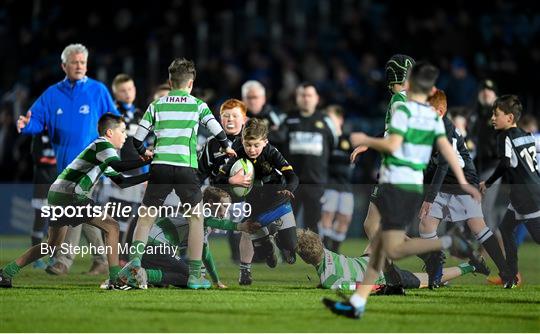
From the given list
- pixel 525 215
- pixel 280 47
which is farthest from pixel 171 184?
pixel 280 47

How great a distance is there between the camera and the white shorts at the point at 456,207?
11820 mm

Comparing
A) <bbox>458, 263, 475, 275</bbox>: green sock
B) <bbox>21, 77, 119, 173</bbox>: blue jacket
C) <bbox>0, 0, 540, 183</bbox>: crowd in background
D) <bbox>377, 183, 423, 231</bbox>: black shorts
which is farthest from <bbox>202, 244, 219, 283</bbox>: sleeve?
<bbox>0, 0, 540, 183</bbox>: crowd in background

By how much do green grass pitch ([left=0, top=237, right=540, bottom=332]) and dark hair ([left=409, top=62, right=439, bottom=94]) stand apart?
1.78m

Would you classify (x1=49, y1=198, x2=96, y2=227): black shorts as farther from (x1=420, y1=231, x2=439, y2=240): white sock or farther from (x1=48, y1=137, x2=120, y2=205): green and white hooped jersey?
(x1=420, y1=231, x2=439, y2=240): white sock

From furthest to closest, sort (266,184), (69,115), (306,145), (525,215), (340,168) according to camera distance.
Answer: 1. (340,168)
2. (306,145)
3. (69,115)
4. (525,215)
5. (266,184)

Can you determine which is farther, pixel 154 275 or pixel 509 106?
pixel 509 106

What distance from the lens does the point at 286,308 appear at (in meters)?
9.48

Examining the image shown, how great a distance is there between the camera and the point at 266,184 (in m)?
11.5

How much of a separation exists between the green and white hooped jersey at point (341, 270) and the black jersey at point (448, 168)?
3.40ft

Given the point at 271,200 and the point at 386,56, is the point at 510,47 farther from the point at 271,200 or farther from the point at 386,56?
the point at 271,200

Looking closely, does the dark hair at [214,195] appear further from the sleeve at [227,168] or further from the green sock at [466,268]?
the green sock at [466,268]

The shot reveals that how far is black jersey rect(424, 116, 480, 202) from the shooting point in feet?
34.9

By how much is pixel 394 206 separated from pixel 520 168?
306cm

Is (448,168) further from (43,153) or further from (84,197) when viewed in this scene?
(43,153)
